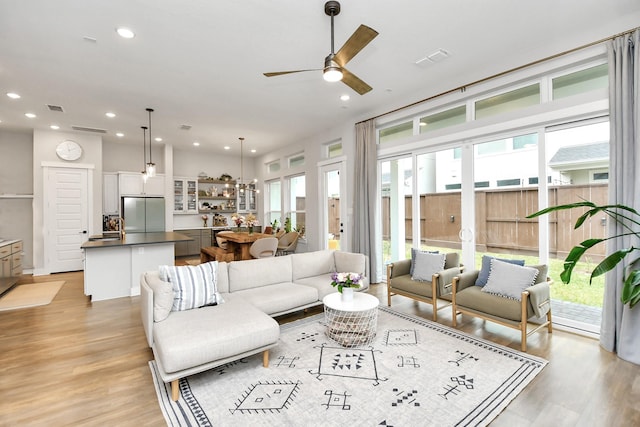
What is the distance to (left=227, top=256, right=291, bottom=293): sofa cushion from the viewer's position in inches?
140

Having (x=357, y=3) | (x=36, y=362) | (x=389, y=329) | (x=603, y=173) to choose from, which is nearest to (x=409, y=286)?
(x=389, y=329)

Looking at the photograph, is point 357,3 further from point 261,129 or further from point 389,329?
point 261,129

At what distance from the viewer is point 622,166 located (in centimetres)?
279

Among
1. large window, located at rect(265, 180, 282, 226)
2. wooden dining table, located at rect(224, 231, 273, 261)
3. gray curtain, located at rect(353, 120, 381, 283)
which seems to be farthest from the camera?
large window, located at rect(265, 180, 282, 226)

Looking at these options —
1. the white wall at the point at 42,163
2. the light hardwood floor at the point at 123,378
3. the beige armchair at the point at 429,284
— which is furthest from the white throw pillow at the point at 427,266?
the white wall at the point at 42,163

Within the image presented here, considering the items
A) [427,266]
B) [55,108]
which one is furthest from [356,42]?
[55,108]

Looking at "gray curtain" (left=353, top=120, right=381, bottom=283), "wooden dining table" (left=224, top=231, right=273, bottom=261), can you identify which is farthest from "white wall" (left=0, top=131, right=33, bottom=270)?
"gray curtain" (left=353, top=120, right=381, bottom=283)

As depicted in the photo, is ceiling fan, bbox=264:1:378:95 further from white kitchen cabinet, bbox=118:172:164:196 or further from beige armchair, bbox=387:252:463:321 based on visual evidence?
white kitchen cabinet, bbox=118:172:164:196

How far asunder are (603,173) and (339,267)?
128 inches

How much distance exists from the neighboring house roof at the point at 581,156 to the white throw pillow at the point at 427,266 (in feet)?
5.56

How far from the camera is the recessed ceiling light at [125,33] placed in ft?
9.48

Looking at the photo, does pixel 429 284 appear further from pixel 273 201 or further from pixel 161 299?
pixel 273 201

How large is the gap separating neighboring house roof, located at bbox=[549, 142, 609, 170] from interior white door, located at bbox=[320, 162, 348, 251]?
3421mm

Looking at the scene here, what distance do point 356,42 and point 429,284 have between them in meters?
2.95
